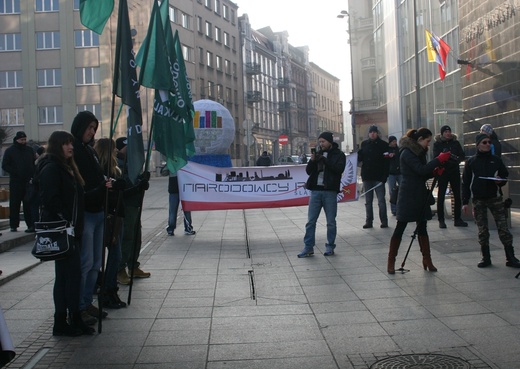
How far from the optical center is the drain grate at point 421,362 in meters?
4.86

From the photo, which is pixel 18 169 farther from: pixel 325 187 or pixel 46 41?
pixel 46 41

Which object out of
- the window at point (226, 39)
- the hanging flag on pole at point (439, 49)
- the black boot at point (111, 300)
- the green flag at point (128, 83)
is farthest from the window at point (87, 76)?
the green flag at point (128, 83)

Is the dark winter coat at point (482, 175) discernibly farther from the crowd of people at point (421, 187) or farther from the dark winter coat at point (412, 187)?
the dark winter coat at point (412, 187)

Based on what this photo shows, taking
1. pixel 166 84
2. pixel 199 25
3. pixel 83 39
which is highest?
pixel 199 25

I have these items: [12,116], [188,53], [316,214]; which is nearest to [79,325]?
[316,214]

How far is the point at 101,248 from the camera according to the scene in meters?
6.58

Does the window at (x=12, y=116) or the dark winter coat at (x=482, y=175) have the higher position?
the window at (x=12, y=116)

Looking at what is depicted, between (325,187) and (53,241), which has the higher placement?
(325,187)

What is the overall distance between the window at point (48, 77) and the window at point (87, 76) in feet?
5.65

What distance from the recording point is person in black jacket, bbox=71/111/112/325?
631 cm

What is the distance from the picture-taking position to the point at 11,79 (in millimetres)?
58844

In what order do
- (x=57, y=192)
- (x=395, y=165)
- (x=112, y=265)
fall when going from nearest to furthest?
(x=57, y=192)
(x=112, y=265)
(x=395, y=165)

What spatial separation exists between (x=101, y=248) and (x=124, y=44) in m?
1.96

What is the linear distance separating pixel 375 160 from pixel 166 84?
23.2 ft
